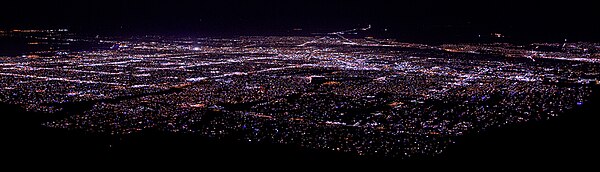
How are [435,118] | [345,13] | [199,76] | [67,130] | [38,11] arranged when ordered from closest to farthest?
1. [67,130]
2. [435,118]
3. [199,76]
4. [38,11]
5. [345,13]

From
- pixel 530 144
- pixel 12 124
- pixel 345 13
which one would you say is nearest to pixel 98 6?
pixel 345 13

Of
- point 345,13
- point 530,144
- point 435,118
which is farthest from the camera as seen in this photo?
point 345,13

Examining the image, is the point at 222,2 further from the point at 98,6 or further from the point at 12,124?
the point at 12,124

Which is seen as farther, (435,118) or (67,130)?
(435,118)

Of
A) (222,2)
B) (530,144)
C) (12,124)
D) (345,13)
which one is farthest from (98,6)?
(530,144)

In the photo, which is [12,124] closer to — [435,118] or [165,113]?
[165,113]

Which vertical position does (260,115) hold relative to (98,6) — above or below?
below
